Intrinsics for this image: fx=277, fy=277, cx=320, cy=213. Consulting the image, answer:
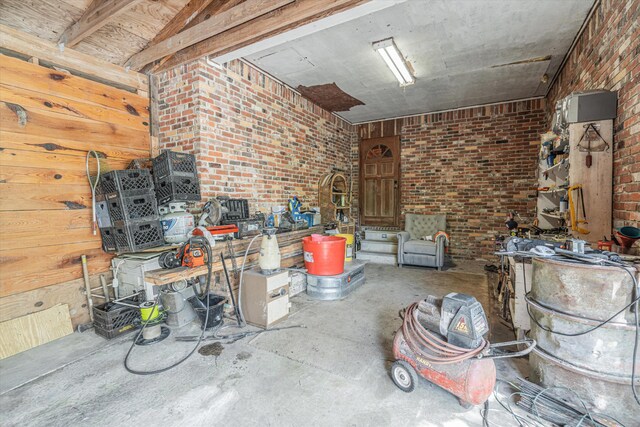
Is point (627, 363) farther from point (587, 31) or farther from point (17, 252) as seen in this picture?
point (17, 252)

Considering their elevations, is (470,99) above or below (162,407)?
above

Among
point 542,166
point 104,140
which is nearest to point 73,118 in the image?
point 104,140

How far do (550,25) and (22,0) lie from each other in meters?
5.24

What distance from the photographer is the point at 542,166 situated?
13.1 ft

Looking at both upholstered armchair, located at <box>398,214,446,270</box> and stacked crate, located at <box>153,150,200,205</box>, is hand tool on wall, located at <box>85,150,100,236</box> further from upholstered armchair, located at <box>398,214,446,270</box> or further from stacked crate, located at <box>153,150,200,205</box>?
upholstered armchair, located at <box>398,214,446,270</box>

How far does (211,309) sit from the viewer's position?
8.97ft

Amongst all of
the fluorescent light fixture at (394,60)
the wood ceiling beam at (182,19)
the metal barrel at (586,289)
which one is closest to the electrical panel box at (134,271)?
the wood ceiling beam at (182,19)

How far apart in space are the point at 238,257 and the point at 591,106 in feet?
12.1

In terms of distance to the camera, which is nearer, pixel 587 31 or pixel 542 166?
pixel 587 31

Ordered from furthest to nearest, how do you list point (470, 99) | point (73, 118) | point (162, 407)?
point (470, 99) < point (73, 118) < point (162, 407)

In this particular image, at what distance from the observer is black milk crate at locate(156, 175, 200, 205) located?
2.98 meters

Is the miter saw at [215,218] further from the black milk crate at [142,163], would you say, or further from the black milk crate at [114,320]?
the black milk crate at [114,320]

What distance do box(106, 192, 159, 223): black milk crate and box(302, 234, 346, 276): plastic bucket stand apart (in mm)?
1803

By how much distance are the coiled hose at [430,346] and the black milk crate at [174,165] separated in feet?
8.83
